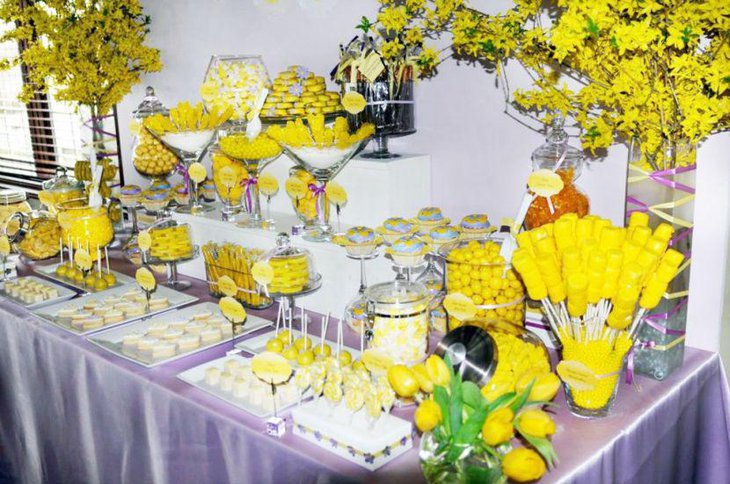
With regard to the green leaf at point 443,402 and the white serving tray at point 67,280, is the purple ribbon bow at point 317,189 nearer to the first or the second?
the white serving tray at point 67,280

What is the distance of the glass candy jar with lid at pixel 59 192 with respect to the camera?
2.95m

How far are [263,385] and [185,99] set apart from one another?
6.35 feet

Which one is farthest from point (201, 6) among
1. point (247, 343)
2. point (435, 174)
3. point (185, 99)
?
point (247, 343)

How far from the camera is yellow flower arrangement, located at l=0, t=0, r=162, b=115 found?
3.05m

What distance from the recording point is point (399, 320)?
154 cm

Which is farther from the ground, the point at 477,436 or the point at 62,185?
the point at 62,185

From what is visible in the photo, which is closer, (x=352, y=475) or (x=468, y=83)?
(x=352, y=475)

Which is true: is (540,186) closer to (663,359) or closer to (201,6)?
(663,359)

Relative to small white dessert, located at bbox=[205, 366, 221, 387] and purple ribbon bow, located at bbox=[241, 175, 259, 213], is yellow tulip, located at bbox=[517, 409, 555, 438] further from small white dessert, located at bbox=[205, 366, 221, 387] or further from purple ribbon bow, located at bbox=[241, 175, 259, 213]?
purple ribbon bow, located at bbox=[241, 175, 259, 213]

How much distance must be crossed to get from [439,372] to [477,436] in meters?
0.13

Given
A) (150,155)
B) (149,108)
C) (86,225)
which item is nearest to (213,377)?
(86,225)

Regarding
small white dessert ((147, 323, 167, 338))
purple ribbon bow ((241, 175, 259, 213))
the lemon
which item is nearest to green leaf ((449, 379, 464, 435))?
the lemon

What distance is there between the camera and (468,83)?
2.07m

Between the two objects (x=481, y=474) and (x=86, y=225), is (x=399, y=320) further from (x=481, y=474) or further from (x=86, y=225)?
(x=86, y=225)
